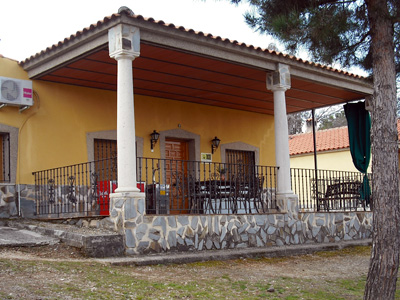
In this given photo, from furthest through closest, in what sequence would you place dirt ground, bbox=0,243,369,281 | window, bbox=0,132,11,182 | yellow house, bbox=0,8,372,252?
window, bbox=0,132,11,182 < yellow house, bbox=0,8,372,252 < dirt ground, bbox=0,243,369,281

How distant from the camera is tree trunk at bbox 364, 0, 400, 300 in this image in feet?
18.2

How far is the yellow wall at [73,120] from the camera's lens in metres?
9.65

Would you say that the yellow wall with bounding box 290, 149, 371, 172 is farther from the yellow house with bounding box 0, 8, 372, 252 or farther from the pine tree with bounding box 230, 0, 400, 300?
the pine tree with bounding box 230, 0, 400, 300

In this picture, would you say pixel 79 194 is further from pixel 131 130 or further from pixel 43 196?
pixel 131 130

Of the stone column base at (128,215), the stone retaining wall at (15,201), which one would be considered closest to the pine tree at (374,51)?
the stone column base at (128,215)

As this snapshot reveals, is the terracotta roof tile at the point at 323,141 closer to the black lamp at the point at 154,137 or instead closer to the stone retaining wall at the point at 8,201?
the black lamp at the point at 154,137

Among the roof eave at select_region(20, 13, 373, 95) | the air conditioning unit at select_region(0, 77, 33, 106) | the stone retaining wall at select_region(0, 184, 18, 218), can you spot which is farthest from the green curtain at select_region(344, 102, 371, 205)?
the stone retaining wall at select_region(0, 184, 18, 218)

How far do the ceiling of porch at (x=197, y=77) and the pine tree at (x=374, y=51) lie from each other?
7.52 ft

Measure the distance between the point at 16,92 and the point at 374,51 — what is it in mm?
6255

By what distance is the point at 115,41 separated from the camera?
25.3 ft

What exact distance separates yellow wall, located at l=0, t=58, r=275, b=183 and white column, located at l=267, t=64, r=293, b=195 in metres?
2.81

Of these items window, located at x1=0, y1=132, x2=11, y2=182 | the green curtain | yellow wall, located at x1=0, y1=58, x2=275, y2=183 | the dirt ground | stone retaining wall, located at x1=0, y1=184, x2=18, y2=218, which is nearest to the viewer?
the dirt ground

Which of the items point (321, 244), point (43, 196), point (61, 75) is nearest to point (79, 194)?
point (43, 196)

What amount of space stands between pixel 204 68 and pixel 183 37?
59.9 inches
